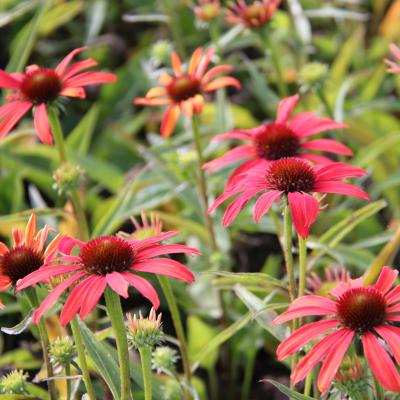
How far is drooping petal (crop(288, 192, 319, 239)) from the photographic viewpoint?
2.82 ft

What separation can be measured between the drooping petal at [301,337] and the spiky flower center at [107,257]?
190 millimetres

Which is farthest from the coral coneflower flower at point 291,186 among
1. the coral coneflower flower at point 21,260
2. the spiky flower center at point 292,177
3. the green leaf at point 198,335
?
the green leaf at point 198,335

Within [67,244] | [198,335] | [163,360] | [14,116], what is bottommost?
[198,335]

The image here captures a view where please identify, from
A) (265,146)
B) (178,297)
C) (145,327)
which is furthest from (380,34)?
(145,327)

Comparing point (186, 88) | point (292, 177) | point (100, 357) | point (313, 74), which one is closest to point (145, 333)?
point (100, 357)

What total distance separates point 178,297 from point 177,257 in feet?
0.73

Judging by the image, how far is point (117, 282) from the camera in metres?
0.81

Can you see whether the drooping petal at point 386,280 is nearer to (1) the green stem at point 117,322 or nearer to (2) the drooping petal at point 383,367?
(2) the drooping petal at point 383,367

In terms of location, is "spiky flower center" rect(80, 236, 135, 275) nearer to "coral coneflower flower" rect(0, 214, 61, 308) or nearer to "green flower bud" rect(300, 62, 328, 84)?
"coral coneflower flower" rect(0, 214, 61, 308)

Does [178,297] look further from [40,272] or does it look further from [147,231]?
[40,272]

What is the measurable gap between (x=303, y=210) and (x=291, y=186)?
0.06 metres

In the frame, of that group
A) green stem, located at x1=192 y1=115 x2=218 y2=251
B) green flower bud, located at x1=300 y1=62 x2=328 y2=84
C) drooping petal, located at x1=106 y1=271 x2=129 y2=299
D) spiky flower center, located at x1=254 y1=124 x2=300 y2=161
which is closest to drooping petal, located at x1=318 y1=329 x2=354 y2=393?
drooping petal, located at x1=106 y1=271 x2=129 y2=299

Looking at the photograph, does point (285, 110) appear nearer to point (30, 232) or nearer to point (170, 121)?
point (170, 121)

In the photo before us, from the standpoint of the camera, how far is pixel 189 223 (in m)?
1.63
